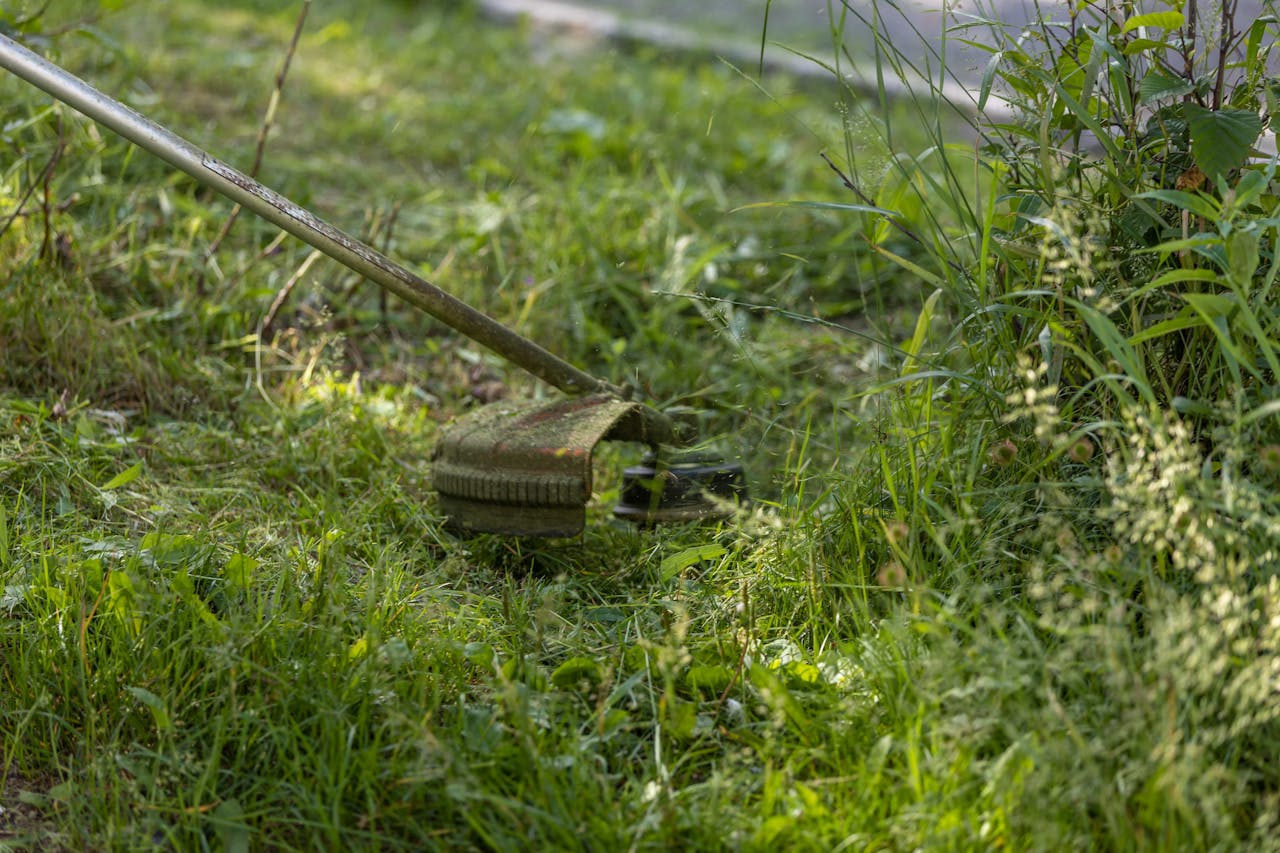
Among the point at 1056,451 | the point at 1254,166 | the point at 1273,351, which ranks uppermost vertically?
the point at 1254,166

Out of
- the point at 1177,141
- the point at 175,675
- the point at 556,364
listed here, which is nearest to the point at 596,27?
the point at 556,364

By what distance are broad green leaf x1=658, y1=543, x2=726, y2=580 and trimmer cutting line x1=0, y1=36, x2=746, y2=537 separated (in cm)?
10

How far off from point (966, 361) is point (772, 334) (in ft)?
3.41

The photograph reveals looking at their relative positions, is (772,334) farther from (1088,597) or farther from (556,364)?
(1088,597)

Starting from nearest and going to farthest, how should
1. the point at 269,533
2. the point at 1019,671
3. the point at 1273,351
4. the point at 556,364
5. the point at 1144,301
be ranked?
the point at 1019,671 → the point at 1273,351 → the point at 1144,301 → the point at 269,533 → the point at 556,364

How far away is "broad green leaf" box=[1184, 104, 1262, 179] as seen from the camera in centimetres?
179

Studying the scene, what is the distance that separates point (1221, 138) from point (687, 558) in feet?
3.48

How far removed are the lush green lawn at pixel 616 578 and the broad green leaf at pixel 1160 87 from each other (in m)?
A: 0.25

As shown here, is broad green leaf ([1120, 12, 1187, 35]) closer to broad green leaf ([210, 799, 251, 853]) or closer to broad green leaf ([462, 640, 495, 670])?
broad green leaf ([462, 640, 495, 670])

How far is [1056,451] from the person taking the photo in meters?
1.77

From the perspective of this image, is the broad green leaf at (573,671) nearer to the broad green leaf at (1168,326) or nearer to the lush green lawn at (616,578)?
the lush green lawn at (616,578)

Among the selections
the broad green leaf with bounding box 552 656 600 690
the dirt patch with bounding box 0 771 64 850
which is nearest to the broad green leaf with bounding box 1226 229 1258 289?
the broad green leaf with bounding box 552 656 600 690

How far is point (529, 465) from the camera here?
2.22 m

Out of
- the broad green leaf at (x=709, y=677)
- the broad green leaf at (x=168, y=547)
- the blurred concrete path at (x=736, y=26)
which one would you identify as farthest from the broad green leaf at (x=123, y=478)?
the blurred concrete path at (x=736, y=26)
